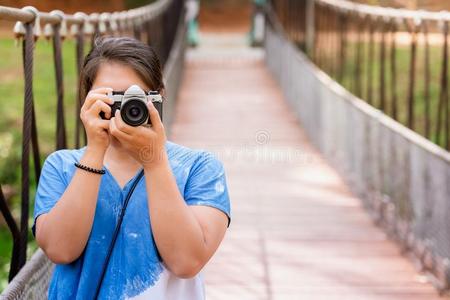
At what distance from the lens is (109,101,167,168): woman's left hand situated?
199cm

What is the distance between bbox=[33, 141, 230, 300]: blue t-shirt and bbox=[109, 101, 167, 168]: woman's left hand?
10 cm

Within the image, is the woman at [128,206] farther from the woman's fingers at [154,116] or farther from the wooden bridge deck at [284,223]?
the wooden bridge deck at [284,223]

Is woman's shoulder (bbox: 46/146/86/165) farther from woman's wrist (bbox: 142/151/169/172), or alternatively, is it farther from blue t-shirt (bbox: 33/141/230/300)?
woman's wrist (bbox: 142/151/169/172)

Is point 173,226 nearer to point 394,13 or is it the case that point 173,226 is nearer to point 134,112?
point 134,112

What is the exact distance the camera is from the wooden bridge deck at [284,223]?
503 centimetres

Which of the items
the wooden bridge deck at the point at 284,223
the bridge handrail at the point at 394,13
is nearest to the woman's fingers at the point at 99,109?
the wooden bridge deck at the point at 284,223

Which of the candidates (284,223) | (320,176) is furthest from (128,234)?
(320,176)

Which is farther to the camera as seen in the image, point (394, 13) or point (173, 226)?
point (394, 13)

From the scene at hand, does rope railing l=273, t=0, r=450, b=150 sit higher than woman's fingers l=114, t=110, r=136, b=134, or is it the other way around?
woman's fingers l=114, t=110, r=136, b=134

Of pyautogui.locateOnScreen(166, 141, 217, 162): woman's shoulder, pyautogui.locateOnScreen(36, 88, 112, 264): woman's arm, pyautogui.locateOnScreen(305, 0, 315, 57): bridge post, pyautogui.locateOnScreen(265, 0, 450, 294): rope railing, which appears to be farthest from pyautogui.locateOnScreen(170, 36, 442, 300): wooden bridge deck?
pyautogui.locateOnScreen(36, 88, 112, 264): woman's arm

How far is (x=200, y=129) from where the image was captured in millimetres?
11016

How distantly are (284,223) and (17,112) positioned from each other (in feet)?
48.0

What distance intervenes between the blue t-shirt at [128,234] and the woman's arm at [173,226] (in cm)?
4

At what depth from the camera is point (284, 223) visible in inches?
260
